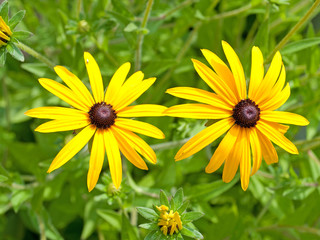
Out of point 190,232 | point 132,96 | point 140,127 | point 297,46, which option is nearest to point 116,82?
point 132,96

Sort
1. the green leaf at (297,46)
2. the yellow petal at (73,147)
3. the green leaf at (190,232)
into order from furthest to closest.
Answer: the green leaf at (297,46), the green leaf at (190,232), the yellow petal at (73,147)

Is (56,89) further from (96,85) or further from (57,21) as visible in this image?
(57,21)

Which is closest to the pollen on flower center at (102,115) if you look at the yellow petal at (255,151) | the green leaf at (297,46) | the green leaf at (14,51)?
the green leaf at (14,51)

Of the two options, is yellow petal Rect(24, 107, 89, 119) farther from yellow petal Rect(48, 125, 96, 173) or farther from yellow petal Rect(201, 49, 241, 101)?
yellow petal Rect(201, 49, 241, 101)

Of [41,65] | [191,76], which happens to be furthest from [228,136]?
[191,76]

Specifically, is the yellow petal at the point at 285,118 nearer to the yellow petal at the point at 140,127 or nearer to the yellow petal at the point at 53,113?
the yellow petal at the point at 140,127

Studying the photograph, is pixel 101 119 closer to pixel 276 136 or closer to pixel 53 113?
pixel 53 113

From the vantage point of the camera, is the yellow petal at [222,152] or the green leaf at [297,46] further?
the green leaf at [297,46]
